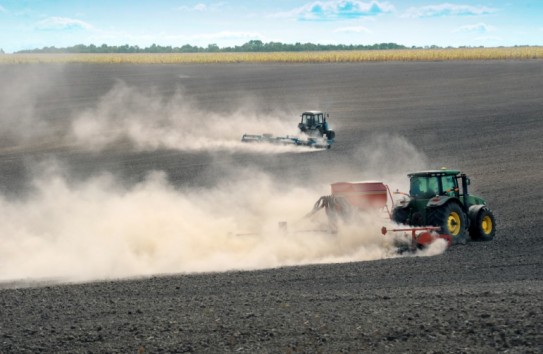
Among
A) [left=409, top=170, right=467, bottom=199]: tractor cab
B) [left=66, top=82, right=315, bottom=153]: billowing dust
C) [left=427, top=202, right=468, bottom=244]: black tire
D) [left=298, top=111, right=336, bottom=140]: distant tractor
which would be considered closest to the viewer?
[left=427, top=202, right=468, bottom=244]: black tire

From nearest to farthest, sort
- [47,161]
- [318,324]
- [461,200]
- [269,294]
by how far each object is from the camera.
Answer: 1. [318,324]
2. [269,294]
3. [461,200]
4. [47,161]

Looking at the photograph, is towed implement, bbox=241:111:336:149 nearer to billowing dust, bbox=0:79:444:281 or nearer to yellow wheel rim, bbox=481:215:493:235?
billowing dust, bbox=0:79:444:281

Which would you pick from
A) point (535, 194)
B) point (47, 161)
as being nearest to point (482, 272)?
point (535, 194)

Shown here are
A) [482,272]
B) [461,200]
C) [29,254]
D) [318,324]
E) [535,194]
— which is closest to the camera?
[318,324]

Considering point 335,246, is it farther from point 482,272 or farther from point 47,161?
point 47,161

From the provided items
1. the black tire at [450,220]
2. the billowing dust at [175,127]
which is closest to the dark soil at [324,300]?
the black tire at [450,220]

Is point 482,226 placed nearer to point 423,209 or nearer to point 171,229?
point 423,209

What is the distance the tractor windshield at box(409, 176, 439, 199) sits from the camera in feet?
71.9

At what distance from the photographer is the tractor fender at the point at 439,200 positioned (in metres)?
21.0

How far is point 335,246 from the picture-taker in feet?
67.9

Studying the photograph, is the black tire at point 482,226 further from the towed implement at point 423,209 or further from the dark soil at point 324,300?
the dark soil at point 324,300

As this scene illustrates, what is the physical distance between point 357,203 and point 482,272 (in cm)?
461

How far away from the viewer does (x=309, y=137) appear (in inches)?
1815

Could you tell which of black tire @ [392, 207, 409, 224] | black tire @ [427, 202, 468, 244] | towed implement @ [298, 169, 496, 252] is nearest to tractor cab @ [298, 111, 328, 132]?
towed implement @ [298, 169, 496, 252]
